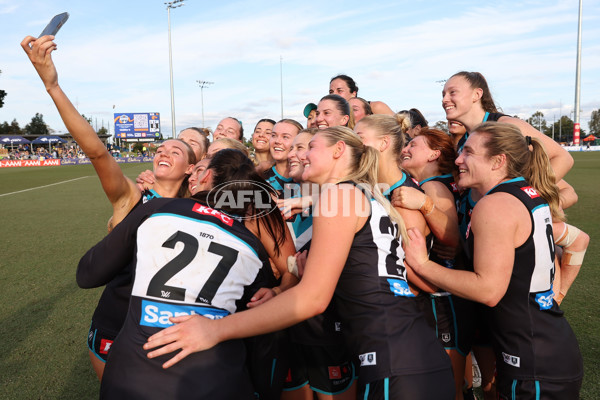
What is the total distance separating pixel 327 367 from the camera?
286 cm

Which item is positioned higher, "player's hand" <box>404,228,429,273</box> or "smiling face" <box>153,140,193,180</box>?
"smiling face" <box>153,140,193,180</box>

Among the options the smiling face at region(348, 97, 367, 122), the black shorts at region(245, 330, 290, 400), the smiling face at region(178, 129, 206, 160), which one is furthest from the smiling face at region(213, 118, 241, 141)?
the black shorts at region(245, 330, 290, 400)

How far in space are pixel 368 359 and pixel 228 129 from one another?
4.20 m

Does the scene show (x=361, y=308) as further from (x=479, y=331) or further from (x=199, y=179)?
(x=479, y=331)

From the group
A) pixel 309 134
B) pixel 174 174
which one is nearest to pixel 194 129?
pixel 174 174

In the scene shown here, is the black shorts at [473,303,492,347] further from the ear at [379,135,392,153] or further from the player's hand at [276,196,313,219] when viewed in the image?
the player's hand at [276,196,313,219]

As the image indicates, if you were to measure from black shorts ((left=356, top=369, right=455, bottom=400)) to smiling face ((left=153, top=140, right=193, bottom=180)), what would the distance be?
229cm

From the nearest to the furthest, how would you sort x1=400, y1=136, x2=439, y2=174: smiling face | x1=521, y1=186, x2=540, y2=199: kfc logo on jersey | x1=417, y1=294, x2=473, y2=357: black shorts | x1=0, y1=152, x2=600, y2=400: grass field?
x1=521, y1=186, x2=540, y2=199: kfc logo on jersey
x1=417, y1=294, x2=473, y2=357: black shorts
x1=400, y1=136, x2=439, y2=174: smiling face
x1=0, y1=152, x2=600, y2=400: grass field

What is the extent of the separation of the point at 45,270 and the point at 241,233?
6388 mm

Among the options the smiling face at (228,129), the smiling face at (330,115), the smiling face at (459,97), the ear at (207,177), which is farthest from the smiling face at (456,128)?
the smiling face at (228,129)

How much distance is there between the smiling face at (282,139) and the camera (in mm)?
4410

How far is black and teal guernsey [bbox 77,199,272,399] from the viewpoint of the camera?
1763 millimetres

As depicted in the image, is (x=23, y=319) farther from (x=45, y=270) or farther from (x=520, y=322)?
(x=520, y=322)

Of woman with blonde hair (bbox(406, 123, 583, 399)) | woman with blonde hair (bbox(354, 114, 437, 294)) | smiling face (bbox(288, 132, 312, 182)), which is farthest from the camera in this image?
smiling face (bbox(288, 132, 312, 182))
